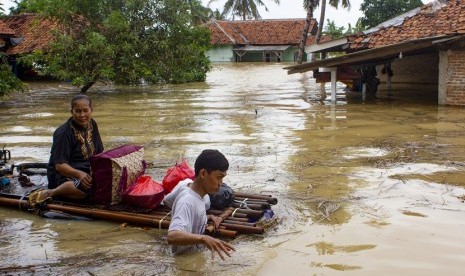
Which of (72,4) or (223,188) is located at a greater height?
(72,4)

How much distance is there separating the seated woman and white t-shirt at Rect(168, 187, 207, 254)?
1677 mm

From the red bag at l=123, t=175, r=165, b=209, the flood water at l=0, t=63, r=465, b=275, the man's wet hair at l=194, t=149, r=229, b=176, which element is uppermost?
the man's wet hair at l=194, t=149, r=229, b=176

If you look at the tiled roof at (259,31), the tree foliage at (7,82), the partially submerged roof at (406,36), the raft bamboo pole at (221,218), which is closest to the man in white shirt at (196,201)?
the raft bamboo pole at (221,218)

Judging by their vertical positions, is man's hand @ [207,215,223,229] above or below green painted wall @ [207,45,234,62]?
below

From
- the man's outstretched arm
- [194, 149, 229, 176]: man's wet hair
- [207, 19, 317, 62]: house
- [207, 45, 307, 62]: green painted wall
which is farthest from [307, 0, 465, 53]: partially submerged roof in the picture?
[207, 45, 307, 62]: green painted wall

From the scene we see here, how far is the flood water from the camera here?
174 inches

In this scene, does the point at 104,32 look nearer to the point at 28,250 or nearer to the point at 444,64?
the point at 444,64

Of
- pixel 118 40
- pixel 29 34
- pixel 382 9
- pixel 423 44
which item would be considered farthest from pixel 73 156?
pixel 382 9

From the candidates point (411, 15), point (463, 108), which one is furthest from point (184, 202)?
point (411, 15)

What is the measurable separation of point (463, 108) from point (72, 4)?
1365cm

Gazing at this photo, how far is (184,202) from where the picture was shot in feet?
13.6

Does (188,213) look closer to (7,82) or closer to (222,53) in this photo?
(7,82)

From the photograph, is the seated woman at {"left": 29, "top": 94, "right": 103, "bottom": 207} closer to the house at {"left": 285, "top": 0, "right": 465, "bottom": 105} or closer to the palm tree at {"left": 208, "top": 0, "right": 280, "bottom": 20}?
the house at {"left": 285, "top": 0, "right": 465, "bottom": 105}

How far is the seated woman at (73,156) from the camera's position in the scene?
555cm
